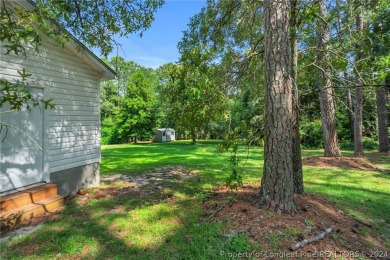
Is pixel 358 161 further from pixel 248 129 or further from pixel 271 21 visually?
pixel 271 21

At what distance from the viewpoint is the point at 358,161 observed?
7.95 meters

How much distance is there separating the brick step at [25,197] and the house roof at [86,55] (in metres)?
2.85

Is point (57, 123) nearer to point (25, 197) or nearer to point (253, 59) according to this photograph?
point (25, 197)

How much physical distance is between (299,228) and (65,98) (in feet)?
16.5

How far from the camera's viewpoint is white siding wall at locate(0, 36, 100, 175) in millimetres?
4360

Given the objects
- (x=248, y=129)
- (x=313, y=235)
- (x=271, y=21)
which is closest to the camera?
(x=313, y=235)

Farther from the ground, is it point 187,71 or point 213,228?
point 187,71

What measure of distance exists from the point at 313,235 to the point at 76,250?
2787mm

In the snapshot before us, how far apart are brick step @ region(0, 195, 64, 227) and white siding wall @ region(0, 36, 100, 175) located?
0.70m

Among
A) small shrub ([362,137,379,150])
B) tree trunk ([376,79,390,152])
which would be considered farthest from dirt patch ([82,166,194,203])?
small shrub ([362,137,379,150])

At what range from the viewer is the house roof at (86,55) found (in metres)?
4.49

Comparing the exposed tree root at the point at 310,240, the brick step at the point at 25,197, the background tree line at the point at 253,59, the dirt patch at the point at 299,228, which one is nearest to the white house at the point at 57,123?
the brick step at the point at 25,197

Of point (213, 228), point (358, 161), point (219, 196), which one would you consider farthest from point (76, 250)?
point (358, 161)

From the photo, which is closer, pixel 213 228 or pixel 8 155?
pixel 213 228
